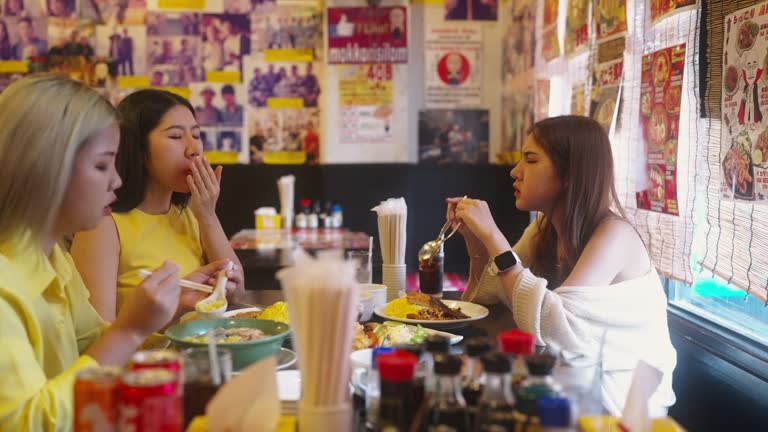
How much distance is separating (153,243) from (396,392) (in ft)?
5.33

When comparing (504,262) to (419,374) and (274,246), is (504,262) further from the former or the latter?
(274,246)

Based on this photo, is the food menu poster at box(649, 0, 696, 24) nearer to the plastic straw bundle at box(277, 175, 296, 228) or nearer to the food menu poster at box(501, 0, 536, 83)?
the food menu poster at box(501, 0, 536, 83)

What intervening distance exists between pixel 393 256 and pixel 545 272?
1.86 ft

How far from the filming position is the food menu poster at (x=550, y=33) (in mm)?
3936

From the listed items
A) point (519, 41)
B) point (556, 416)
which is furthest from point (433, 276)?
point (519, 41)

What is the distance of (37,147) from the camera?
1331 mm

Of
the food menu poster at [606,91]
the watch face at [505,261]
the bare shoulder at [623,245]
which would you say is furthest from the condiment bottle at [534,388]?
the food menu poster at [606,91]

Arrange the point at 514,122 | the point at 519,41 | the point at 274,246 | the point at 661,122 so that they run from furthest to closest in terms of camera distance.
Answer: the point at 514,122
the point at 519,41
the point at 274,246
the point at 661,122

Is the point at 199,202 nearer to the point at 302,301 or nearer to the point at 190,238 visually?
the point at 190,238

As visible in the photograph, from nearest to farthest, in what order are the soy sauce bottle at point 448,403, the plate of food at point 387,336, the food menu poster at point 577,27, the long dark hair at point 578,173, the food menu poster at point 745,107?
the soy sauce bottle at point 448,403 < the plate of food at point 387,336 < the food menu poster at point 745,107 < the long dark hair at point 578,173 < the food menu poster at point 577,27

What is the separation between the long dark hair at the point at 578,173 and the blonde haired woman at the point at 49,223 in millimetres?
1327

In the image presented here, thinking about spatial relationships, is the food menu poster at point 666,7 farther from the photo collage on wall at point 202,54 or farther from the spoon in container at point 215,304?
the photo collage on wall at point 202,54

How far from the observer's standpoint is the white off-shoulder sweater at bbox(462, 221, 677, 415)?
1964 mm

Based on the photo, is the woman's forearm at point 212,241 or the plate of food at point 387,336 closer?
the plate of food at point 387,336
